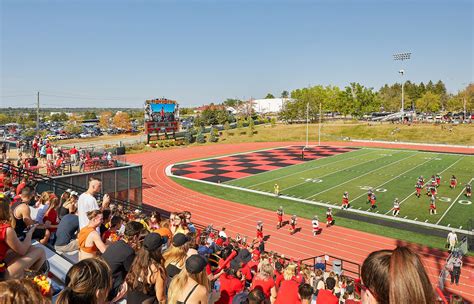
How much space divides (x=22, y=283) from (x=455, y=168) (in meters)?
43.2

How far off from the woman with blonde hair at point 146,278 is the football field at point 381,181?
21.3 metres

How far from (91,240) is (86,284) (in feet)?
10.1

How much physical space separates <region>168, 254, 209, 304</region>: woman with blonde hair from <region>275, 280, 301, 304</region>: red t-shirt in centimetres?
208

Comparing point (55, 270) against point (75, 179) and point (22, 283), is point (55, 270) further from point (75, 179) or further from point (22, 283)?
point (75, 179)

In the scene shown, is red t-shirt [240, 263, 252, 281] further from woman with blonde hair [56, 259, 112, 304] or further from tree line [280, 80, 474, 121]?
tree line [280, 80, 474, 121]

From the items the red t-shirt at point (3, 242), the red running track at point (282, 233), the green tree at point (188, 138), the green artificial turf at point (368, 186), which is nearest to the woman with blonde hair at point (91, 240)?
the red t-shirt at point (3, 242)

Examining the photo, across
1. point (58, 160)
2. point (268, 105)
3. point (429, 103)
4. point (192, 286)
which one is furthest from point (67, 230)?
point (268, 105)

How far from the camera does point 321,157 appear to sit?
4675 centimetres

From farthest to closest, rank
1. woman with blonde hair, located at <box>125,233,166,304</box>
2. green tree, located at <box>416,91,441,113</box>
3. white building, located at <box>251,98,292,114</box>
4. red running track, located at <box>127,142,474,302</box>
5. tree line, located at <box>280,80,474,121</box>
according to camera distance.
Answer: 1. white building, located at <box>251,98,292,114</box>
2. green tree, located at <box>416,91,441,113</box>
3. tree line, located at <box>280,80,474,121</box>
4. red running track, located at <box>127,142,474,302</box>
5. woman with blonde hair, located at <box>125,233,166,304</box>

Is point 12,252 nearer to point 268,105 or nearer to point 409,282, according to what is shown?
point 409,282

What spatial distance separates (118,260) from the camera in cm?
503

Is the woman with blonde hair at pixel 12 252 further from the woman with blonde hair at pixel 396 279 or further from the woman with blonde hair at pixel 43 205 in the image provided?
the woman with blonde hair at pixel 396 279

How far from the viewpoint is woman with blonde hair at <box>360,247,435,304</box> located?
1981mm

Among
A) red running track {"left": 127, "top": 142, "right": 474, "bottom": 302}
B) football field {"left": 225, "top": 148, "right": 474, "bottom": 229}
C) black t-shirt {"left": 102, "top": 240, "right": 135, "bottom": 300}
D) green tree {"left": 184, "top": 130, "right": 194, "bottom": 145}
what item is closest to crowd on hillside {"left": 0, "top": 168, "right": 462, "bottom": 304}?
black t-shirt {"left": 102, "top": 240, "right": 135, "bottom": 300}
